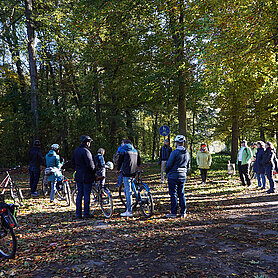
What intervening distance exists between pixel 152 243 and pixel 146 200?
2125mm

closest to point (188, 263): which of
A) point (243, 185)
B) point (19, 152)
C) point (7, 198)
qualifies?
point (7, 198)

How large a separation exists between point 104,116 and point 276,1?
19013mm

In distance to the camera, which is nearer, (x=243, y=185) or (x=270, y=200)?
(x=270, y=200)

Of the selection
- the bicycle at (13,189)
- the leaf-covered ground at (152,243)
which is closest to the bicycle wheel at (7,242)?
the leaf-covered ground at (152,243)

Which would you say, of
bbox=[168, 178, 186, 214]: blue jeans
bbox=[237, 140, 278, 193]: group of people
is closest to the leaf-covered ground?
bbox=[168, 178, 186, 214]: blue jeans

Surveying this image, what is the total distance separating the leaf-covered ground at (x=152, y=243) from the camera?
3941 mm

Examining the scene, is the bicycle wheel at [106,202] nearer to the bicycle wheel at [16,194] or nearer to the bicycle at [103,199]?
the bicycle at [103,199]

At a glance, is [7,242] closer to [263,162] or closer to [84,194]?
[84,194]

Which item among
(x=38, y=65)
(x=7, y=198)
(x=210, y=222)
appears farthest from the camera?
(x=38, y=65)

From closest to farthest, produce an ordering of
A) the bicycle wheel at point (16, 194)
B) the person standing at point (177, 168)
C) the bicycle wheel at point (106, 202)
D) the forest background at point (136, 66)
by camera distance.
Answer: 1. the person standing at point (177, 168)
2. the bicycle wheel at point (106, 202)
3. the bicycle wheel at point (16, 194)
4. the forest background at point (136, 66)

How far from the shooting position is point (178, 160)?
6.85 meters

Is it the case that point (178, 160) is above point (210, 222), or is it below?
above

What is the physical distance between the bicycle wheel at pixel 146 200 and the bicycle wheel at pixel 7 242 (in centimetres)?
350

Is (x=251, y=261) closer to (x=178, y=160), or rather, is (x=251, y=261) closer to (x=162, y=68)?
(x=178, y=160)
